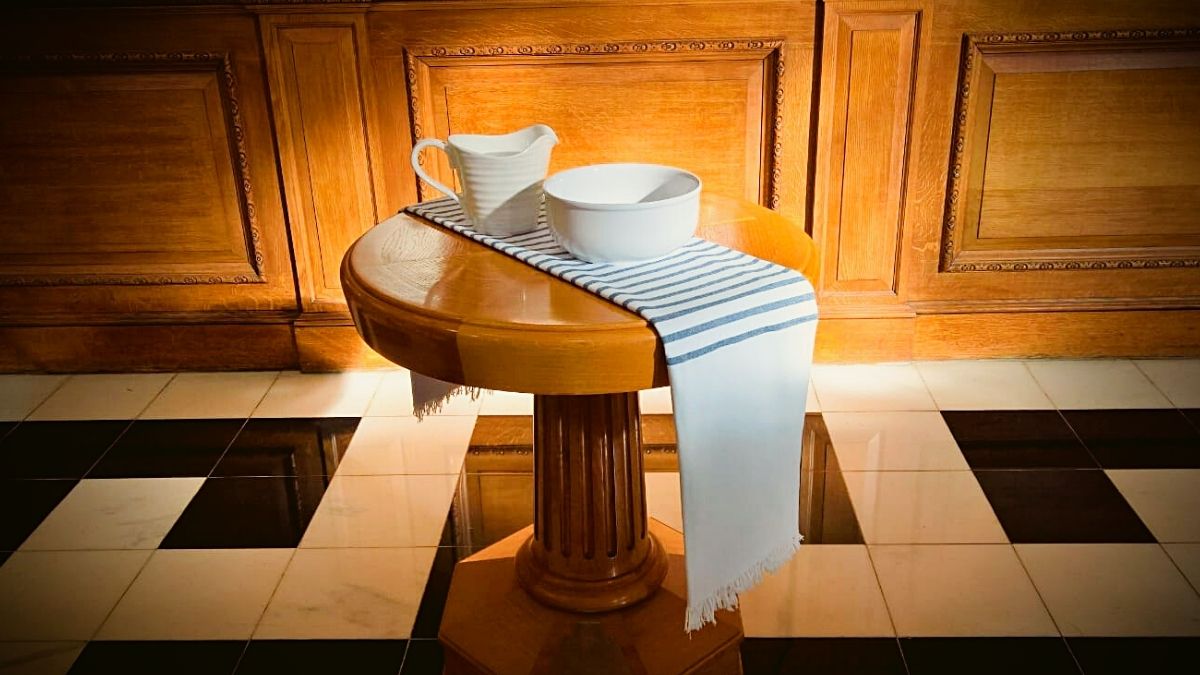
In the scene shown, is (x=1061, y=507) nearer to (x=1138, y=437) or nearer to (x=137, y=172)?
(x=1138, y=437)

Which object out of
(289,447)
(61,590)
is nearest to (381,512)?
(289,447)

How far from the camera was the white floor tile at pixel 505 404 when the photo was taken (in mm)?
2518

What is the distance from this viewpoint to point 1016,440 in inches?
92.1

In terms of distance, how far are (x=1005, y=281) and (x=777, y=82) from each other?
786mm

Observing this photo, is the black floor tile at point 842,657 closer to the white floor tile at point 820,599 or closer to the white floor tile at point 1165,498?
the white floor tile at point 820,599

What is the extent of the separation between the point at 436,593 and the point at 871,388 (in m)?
1.23

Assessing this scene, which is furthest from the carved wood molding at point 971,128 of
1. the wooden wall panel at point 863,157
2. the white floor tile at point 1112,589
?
the white floor tile at point 1112,589

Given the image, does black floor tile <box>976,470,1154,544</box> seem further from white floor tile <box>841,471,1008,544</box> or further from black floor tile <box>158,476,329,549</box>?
black floor tile <box>158,476,329,549</box>

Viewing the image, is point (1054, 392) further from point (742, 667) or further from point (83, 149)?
point (83, 149)

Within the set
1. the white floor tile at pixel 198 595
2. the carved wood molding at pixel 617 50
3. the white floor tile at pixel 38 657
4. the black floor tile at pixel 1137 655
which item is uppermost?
the carved wood molding at pixel 617 50

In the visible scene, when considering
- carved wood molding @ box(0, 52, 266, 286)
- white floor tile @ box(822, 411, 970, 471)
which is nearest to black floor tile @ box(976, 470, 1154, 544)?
white floor tile @ box(822, 411, 970, 471)

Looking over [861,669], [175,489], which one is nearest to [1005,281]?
[861,669]

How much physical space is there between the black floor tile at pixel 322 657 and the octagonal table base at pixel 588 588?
11cm

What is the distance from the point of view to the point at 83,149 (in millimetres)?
2588
